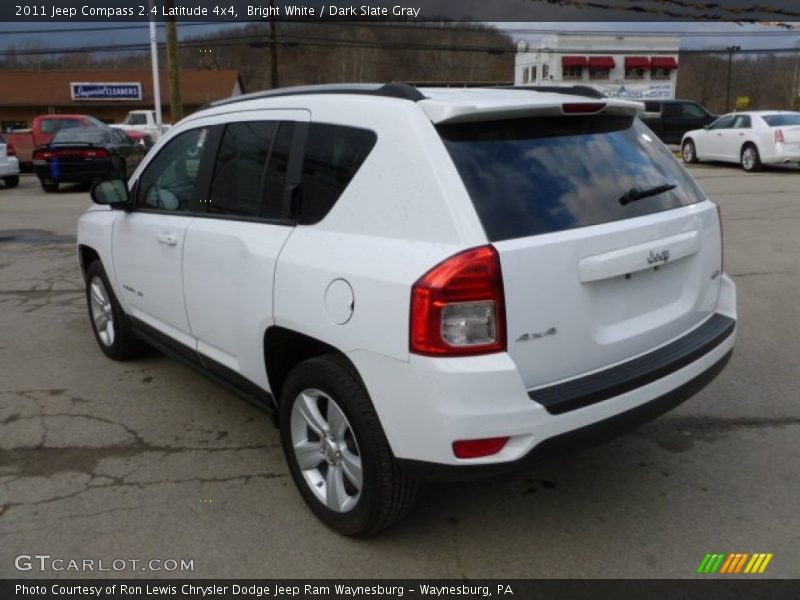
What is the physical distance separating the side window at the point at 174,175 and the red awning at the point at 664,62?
7197 cm

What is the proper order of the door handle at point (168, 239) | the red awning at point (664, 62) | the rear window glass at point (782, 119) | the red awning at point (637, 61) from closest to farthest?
1. the door handle at point (168, 239)
2. the rear window glass at point (782, 119)
3. the red awning at point (664, 62)
4. the red awning at point (637, 61)

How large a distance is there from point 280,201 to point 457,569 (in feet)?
5.71

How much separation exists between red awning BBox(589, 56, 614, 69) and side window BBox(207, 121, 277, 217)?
68.7 meters

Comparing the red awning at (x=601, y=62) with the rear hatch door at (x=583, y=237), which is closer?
the rear hatch door at (x=583, y=237)

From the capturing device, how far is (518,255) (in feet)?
8.23

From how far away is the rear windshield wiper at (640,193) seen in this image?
2.96 m

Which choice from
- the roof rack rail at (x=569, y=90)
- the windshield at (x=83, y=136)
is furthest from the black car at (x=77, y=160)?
the roof rack rail at (x=569, y=90)

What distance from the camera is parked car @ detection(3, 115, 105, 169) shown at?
71.6 feet

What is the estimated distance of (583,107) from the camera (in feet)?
9.67

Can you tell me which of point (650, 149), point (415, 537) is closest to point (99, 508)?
point (415, 537)

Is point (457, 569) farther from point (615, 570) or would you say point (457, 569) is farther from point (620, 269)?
point (620, 269)

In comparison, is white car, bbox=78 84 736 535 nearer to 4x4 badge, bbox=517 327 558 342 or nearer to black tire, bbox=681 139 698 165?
4x4 badge, bbox=517 327 558 342

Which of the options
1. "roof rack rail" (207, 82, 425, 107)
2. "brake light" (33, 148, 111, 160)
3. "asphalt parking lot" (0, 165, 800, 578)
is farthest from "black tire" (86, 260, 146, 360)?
"brake light" (33, 148, 111, 160)
